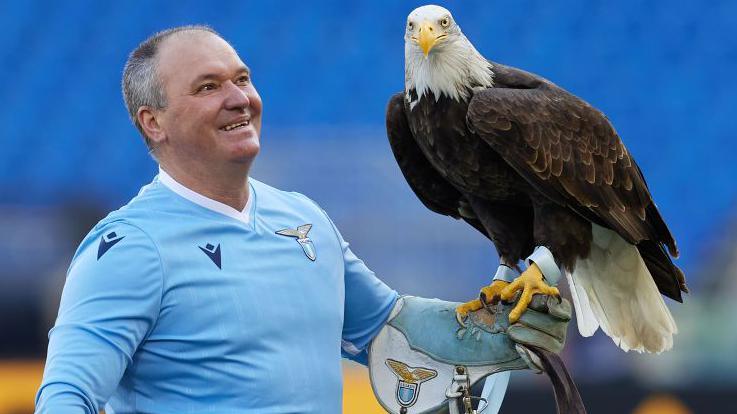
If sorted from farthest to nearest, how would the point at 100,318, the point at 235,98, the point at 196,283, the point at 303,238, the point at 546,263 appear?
1. the point at 546,263
2. the point at 303,238
3. the point at 235,98
4. the point at 196,283
5. the point at 100,318

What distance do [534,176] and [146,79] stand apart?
117 cm

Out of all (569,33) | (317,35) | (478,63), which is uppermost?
(569,33)

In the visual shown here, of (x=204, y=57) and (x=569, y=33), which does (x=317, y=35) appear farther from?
(x=204, y=57)

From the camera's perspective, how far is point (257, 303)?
7.80 feet

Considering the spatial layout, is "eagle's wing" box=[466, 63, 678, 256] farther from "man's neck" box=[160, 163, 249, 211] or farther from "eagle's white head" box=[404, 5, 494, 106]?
"man's neck" box=[160, 163, 249, 211]

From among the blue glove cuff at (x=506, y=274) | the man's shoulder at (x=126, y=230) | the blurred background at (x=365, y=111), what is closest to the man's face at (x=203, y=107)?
the man's shoulder at (x=126, y=230)

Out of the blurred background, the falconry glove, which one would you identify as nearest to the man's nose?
the falconry glove

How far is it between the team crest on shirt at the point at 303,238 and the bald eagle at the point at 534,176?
0.60 metres

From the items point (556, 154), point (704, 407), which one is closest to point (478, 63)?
point (556, 154)

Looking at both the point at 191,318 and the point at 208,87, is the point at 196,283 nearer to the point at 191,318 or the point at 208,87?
the point at 191,318

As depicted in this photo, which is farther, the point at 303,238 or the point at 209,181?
the point at 303,238

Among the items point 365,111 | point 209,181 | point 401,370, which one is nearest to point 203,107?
point 209,181

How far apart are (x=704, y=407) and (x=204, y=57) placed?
3712 millimetres

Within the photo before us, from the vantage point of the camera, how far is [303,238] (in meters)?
2.60
